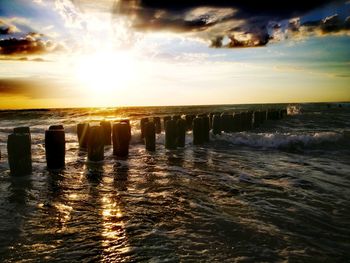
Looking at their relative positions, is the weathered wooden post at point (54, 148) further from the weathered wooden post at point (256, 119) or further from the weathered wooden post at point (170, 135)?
the weathered wooden post at point (256, 119)

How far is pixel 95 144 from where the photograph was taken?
8.92 metres

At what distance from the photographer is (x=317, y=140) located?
43.7 feet

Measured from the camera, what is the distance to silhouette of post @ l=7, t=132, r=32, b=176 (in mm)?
7027

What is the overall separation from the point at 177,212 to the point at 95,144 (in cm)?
499

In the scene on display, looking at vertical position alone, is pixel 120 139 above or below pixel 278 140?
above

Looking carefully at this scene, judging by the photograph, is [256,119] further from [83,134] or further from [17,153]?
[17,153]

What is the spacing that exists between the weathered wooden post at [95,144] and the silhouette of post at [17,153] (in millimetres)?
2003

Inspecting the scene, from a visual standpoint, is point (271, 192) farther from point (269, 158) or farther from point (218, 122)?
point (218, 122)

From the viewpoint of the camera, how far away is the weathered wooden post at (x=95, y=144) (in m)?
8.82

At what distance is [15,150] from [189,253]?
532cm

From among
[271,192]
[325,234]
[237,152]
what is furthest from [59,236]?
[237,152]

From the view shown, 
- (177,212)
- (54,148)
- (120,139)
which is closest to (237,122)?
(120,139)

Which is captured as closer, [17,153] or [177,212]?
[177,212]

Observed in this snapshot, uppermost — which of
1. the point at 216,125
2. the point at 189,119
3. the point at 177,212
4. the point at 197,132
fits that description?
the point at 189,119
